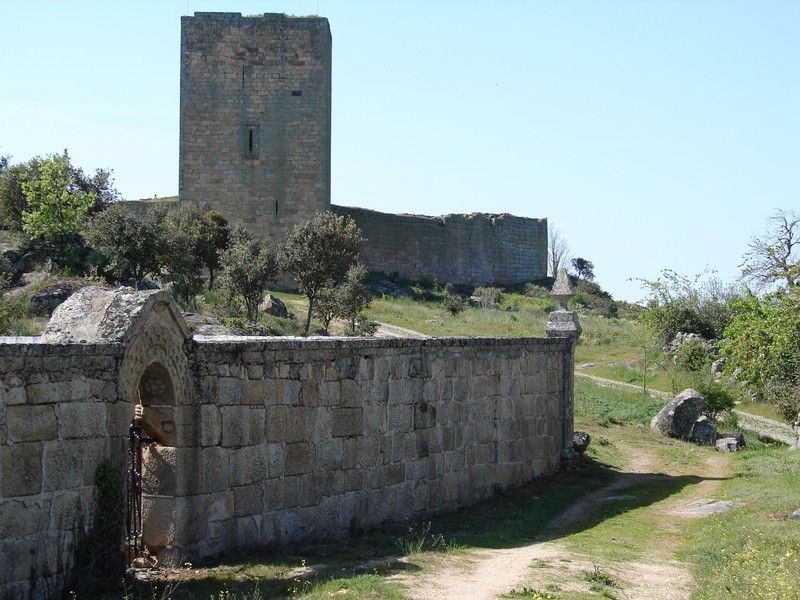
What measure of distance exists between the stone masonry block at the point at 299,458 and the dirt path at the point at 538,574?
1830 mm

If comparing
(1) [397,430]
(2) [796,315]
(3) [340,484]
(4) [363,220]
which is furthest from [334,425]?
(4) [363,220]

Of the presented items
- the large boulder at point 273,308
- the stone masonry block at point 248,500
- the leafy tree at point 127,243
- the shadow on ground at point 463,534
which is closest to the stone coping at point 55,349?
the shadow on ground at point 463,534

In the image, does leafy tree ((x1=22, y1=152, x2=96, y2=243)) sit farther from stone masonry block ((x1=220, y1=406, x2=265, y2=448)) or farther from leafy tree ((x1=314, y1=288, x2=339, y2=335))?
stone masonry block ((x1=220, y1=406, x2=265, y2=448))

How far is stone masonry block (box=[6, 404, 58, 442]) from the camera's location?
792cm

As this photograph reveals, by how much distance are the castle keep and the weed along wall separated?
3164cm

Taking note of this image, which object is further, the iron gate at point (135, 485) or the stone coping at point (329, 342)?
the stone coping at point (329, 342)

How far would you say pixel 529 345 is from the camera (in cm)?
1783

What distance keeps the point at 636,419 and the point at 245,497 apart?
16.9m

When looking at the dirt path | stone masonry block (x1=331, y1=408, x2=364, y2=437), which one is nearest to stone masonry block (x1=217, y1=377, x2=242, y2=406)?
stone masonry block (x1=331, y1=408, x2=364, y2=437)

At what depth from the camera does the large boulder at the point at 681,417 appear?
24.6m

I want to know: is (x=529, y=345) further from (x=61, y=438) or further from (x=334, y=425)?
(x=61, y=438)

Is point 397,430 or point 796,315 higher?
point 796,315

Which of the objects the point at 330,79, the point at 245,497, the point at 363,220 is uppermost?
the point at 330,79

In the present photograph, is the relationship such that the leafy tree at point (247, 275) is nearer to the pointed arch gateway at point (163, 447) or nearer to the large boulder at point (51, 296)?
the large boulder at point (51, 296)
